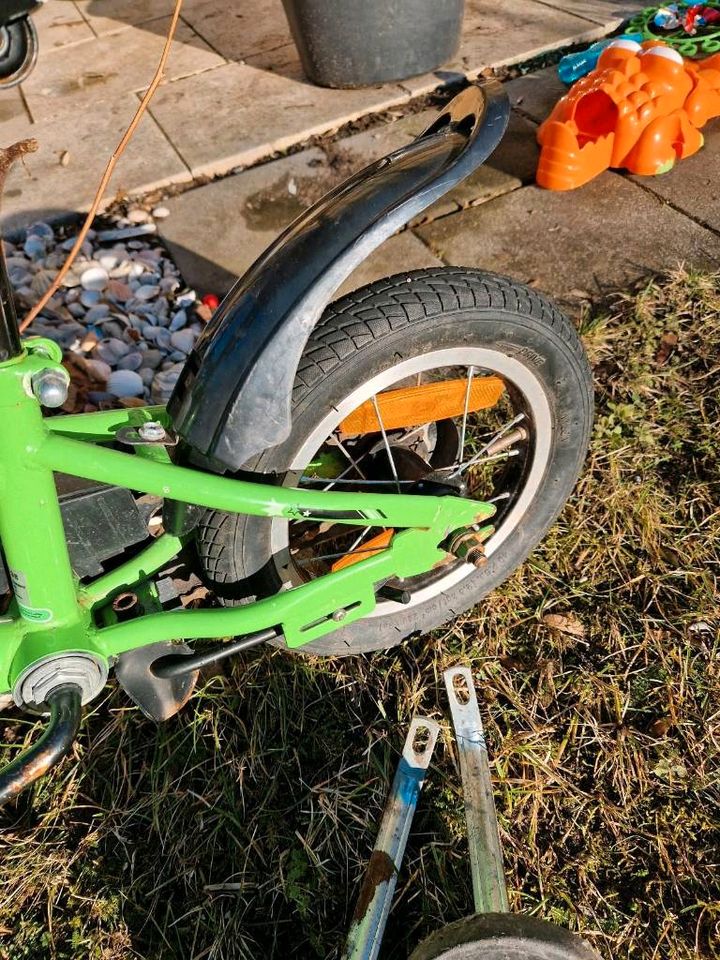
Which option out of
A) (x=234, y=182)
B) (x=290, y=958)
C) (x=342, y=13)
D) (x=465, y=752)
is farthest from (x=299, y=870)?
(x=342, y=13)

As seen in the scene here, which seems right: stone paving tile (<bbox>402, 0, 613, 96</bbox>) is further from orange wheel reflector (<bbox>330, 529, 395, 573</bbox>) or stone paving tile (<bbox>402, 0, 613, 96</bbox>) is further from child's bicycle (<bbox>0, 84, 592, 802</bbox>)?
orange wheel reflector (<bbox>330, 529, 395, 573</bbox>)

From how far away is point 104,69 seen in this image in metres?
3.89

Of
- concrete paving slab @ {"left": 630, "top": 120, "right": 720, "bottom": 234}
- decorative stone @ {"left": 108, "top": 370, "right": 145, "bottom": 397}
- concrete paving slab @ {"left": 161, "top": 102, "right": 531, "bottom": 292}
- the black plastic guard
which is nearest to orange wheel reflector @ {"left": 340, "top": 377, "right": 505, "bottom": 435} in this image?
the black plastic guard

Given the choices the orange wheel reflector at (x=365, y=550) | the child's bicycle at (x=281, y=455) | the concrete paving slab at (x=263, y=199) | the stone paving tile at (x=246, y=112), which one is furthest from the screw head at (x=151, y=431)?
the stone paving tile at (x=246, y=112)

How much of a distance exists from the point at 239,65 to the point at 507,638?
3158 millimetres

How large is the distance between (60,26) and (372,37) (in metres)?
2.07

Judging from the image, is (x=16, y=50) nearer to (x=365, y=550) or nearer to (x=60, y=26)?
(x=365, y=550)

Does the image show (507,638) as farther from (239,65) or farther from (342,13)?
(239,65)

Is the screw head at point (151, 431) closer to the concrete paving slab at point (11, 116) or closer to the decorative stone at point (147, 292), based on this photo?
the decorative stone at point (147, 292)

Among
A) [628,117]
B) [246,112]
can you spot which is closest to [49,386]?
[628,117]

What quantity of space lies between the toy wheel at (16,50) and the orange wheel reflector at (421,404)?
750mm

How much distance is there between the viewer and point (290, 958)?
1461 millimetres

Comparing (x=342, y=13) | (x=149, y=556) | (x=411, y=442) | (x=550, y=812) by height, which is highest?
(x=342, y=13)

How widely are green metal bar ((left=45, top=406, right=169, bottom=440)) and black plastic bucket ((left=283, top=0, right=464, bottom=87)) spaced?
8.47 ft
